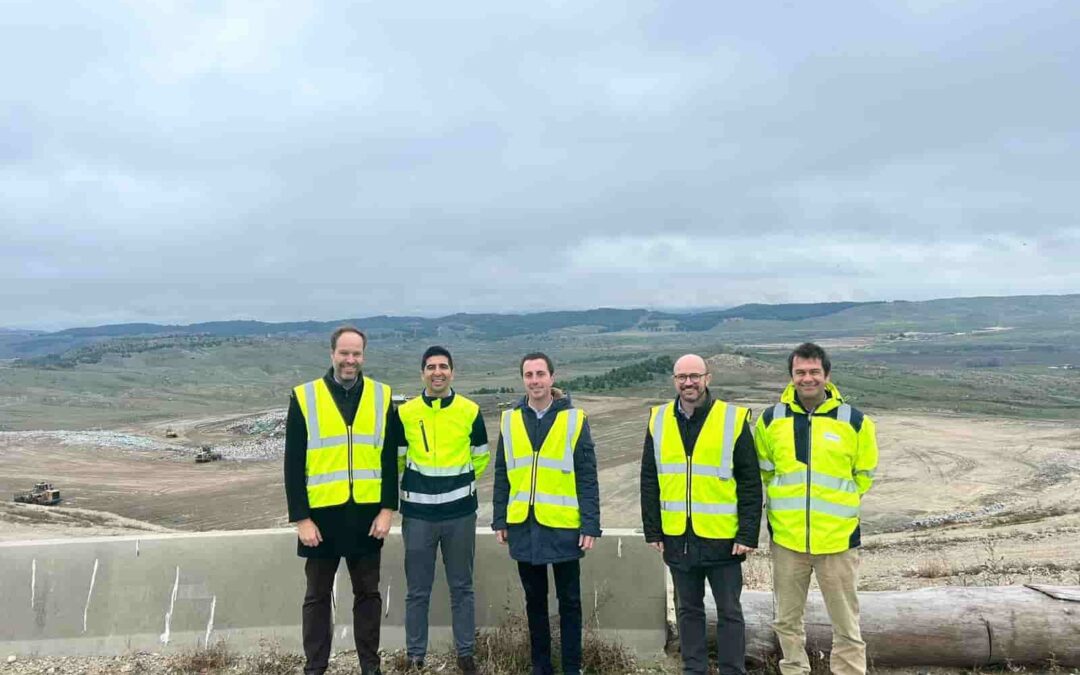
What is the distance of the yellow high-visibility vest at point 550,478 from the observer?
417 centimetres

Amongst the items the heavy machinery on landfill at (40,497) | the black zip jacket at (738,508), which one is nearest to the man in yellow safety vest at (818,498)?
the black zip jacket at (738,508)

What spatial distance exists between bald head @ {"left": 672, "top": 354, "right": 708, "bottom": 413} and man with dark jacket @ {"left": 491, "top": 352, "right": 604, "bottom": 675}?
0.60 m

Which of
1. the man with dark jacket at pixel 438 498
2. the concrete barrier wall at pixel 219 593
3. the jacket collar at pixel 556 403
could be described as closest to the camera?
the jacket collar at pixel 556 403

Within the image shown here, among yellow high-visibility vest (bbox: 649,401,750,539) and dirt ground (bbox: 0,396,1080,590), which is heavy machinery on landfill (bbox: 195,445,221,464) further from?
yellow high-visibility vest (bbox: 649,401,750,539)

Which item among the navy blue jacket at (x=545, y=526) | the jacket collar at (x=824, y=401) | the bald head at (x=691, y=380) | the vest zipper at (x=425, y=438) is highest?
the bald head at (x=691, y=380)

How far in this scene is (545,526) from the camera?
4160 mm

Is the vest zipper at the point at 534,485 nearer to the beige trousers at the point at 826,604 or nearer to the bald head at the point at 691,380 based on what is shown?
the bald head at the point at 691,380

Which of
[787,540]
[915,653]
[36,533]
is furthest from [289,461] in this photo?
[36,533]

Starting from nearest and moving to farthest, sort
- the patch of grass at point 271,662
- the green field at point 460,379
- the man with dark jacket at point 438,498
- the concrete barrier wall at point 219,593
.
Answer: the man with dark jacket at point 438,498, the patch of grass at point 271,662, the concrete barrier wall at point 219,593, the green field at point 460,379

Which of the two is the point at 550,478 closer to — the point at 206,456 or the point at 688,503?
the point at 688,503

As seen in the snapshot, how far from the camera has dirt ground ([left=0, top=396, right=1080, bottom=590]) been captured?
10242 mm

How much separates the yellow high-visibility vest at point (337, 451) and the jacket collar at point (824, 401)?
2527 mm

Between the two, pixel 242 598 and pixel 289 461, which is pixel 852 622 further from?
pixel 242 598

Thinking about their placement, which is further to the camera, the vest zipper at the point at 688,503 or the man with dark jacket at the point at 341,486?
the man with dark jacket at the point at 341,486
